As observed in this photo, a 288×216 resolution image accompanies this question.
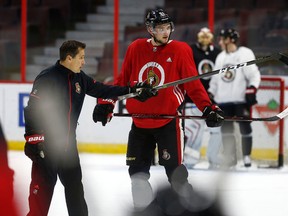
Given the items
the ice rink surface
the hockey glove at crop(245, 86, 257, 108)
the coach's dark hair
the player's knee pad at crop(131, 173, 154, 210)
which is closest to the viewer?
the coach's dark hair

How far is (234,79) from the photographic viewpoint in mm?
7285

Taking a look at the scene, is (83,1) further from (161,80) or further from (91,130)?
(161,80)

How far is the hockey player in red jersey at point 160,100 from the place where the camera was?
4.61m

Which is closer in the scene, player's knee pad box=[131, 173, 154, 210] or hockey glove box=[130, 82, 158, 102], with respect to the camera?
hockey glove box=[130, 82, 158, 102]

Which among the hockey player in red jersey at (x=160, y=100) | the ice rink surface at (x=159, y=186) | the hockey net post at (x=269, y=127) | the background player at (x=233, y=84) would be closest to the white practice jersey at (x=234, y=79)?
the background player at (x=233, y=84)

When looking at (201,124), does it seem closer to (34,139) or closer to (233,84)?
(233,84)

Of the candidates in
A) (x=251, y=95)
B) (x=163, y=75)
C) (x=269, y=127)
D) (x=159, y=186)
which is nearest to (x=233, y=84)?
(x=251, y=95)

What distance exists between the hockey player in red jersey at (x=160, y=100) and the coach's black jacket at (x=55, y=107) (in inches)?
14.5

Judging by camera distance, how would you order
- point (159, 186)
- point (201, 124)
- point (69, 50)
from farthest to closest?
point (201, 124) < point (159, 186) < point (69, 50)

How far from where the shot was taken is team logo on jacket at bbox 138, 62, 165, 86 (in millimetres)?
4621

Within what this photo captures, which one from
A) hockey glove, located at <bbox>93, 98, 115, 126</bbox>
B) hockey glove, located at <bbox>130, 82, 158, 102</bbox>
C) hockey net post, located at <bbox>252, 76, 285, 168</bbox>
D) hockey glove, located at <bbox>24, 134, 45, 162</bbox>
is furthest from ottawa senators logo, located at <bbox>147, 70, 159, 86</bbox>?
hockey net post, located at <bbox>252, 76, 285, 168</bbox>

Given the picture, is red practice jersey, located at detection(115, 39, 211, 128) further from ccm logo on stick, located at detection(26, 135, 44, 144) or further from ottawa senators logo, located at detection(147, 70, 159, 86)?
ccm logo on stick, located at detection(26, 135, 44, 144)

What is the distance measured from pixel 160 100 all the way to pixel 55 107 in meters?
0.66

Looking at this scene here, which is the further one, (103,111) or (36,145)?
(103,111)
